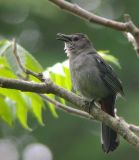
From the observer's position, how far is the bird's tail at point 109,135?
525cm

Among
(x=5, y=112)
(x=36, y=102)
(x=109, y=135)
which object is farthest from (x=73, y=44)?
(x=5, y=112)

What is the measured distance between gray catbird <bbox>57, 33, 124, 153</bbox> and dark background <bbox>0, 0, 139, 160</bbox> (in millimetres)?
5822

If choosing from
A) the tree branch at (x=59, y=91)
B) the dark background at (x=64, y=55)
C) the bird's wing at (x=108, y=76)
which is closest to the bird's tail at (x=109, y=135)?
the bird's wing at (x=108, y=76)

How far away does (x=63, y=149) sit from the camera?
1409cm

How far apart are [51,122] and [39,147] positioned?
2.08ft

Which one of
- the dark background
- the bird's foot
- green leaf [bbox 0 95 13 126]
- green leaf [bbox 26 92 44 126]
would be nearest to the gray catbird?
the bird's foot

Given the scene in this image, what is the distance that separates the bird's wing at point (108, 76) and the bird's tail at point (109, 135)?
0.11 meters

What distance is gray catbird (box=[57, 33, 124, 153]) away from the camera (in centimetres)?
541

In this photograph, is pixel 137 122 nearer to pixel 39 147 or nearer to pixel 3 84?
pixel 39 147

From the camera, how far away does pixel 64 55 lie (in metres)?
14.0

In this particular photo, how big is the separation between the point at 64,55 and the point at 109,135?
8.74 m

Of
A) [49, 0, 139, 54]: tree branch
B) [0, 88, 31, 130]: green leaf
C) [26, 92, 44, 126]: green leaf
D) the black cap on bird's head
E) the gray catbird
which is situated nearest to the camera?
[49, 0, 139, 54]: tree branch

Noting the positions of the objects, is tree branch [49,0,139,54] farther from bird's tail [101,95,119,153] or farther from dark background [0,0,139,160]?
dark background [0,0,139,160]

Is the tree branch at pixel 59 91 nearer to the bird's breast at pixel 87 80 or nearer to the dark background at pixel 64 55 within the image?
the bird's breast at pixel 87 80
